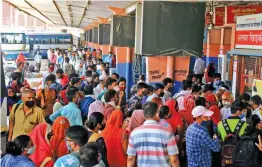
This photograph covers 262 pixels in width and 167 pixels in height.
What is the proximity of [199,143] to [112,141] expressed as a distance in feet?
3.46

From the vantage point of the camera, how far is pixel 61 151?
4855mm

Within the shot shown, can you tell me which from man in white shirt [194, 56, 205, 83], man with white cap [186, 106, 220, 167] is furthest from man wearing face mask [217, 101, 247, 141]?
man in white shirt [194, 56, 205, 83]

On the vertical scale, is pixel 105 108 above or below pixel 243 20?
below

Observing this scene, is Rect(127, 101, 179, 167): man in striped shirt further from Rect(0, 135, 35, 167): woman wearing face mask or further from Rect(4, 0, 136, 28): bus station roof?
Rect(4, 0, 136, 28): bus station roof

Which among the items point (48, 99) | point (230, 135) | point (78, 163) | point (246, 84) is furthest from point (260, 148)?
point (246, 84)

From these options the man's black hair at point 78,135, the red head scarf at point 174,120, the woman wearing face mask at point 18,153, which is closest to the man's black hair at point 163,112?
the red head scarf at point 174,120

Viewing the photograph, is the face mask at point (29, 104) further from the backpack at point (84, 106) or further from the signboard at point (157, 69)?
the signboard at point (157, 69)

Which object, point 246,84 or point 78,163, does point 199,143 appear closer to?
point 78,163

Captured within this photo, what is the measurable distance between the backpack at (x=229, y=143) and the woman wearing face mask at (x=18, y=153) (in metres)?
2.41

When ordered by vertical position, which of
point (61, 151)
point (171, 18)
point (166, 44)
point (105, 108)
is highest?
point (171, 18)

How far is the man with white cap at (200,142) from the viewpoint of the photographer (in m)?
4.59

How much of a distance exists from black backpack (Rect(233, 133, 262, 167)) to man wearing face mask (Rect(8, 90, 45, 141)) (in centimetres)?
270

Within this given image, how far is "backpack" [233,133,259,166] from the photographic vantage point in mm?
4398

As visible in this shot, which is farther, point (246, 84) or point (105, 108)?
point (246, 84)
